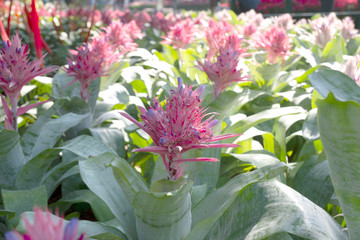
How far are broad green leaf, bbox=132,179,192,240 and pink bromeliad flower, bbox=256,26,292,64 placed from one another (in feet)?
5.45

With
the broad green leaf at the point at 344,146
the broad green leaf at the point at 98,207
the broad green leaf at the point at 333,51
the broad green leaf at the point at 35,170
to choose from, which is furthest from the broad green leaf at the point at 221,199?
the broad green leaf at the point at 333,51

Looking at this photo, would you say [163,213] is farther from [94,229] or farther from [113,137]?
[113,137]

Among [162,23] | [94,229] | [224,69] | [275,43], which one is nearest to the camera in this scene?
[94,229]

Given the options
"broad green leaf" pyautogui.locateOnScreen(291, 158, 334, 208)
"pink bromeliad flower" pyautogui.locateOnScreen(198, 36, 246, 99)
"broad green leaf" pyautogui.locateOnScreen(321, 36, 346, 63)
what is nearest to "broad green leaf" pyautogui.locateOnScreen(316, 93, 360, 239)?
"broad green leaf" pyautogui.locateOnScreen(291, 158, 334, 208)

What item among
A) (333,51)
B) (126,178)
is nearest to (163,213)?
(126,178)

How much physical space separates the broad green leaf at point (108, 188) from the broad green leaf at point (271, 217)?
0.74 ft

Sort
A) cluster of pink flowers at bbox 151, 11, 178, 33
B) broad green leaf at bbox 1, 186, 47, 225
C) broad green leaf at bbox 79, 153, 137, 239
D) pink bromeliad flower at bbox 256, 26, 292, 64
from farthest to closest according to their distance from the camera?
cluster of pink flowers at bbox 151, 11, 178, 33, pink bromeliad flower at bbox 256, 26, 292, 64, broad green leaf at bbox 1, 186, 47, 225, broad green leaf at bbox 79, 153, 137, 239

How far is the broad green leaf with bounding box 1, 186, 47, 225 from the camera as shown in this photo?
1.16 meters

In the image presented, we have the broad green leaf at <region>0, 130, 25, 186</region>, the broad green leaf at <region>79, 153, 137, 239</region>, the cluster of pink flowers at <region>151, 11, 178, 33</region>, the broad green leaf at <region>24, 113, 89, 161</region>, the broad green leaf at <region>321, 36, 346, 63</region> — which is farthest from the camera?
the cluster of pink flowers at <region>151, 11, 178, 33</region>

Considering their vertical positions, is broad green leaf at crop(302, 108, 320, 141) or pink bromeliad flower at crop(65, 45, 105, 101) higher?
pink bromeliad flower at crop(65, 45, 105, 101)

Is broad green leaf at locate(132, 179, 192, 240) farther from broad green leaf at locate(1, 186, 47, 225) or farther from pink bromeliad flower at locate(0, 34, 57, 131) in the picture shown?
pink bromeliad flower at locate(0, 34, 57, 131)

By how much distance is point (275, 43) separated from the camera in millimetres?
2395

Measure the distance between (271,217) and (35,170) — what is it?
875 mm

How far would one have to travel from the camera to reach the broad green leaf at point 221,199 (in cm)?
90
